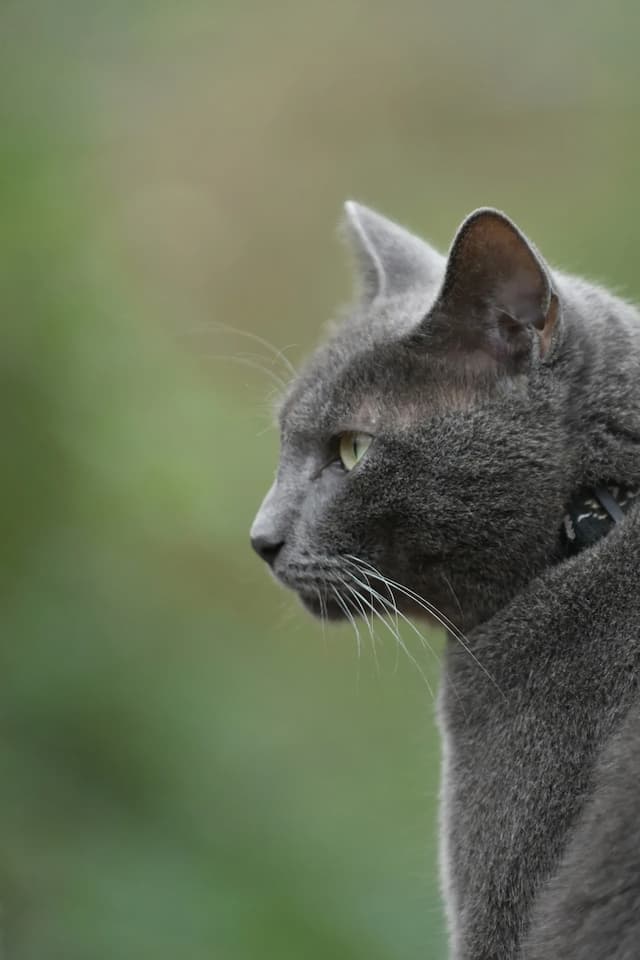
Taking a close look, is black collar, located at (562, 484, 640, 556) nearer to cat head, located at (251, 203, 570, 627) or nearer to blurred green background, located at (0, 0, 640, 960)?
cat head, located at (251, 203, 570, 627)

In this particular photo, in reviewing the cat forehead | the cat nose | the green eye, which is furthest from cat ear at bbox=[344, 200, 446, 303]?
the cat nose

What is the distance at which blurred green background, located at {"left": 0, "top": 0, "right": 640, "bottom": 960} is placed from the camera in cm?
242

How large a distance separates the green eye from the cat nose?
149 millimetres

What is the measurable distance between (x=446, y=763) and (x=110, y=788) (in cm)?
115

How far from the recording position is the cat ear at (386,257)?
207cm

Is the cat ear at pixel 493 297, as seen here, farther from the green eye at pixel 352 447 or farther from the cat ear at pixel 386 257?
the cat ear at pixel 386 257

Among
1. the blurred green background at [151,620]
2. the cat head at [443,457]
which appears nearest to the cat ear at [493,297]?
the cat head at [443,457]

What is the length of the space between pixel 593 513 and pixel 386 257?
27.4 inches

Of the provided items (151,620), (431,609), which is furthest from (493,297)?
(151,620)

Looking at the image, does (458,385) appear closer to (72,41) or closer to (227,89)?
(72,41)

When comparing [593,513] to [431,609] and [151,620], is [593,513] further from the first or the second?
[151,620]

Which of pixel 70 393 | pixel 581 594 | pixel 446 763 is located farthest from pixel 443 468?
pixel 70 393

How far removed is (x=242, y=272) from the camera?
4.13 m

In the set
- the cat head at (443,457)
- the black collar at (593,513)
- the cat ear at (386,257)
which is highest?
the cat ear at (386,257)
